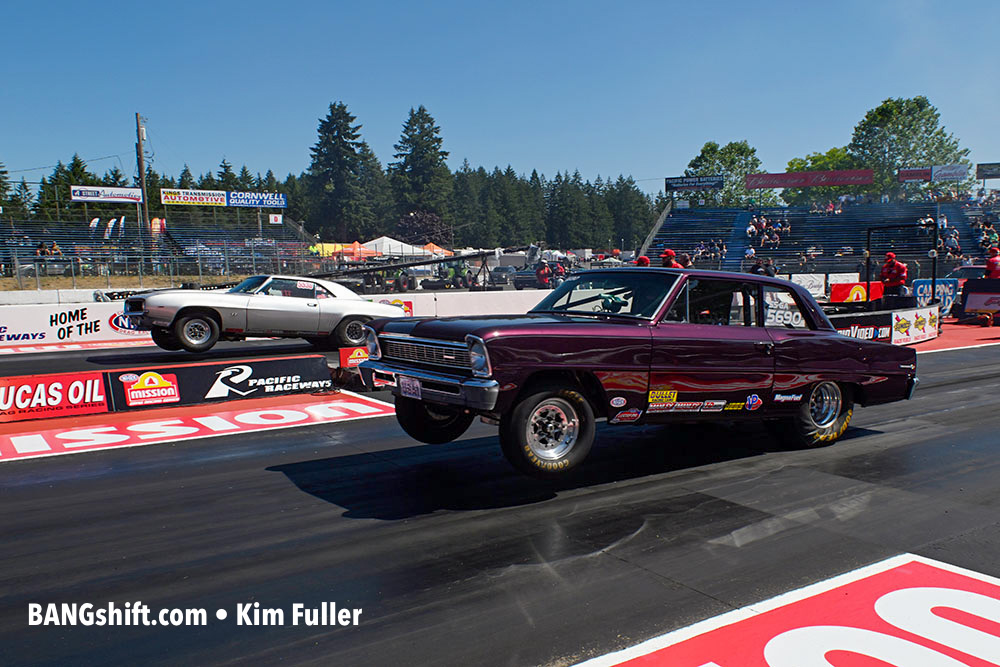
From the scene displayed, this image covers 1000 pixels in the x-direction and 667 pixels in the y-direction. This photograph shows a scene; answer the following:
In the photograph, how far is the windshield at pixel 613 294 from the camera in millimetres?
5961

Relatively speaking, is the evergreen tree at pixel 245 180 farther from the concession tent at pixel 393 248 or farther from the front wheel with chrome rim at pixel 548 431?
the front wheel with chrome rim at pixel 548 431

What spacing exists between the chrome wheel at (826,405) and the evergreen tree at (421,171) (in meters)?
116

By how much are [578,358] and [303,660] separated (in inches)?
112

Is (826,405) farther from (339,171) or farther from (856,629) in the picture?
(339,171)

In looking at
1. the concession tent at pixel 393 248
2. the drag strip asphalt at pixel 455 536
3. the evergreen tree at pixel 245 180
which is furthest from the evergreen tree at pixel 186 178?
the drag strip asphalt at pixel 455 536

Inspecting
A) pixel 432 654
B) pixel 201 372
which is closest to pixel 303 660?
pixel 432 654

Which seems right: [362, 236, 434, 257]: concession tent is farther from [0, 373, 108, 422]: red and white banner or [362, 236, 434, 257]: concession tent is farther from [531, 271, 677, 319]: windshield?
[531, 271, 677, 319]: windshield

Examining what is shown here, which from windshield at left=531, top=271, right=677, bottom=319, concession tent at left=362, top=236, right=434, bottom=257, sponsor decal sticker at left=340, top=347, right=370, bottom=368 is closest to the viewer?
windshield at left=531, top=271, right=677, bottom=319

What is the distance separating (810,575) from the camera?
411 cm

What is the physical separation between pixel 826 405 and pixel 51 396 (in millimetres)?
8975

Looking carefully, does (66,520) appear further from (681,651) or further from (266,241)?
(266,241)

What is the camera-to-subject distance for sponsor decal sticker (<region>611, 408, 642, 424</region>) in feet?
18.3

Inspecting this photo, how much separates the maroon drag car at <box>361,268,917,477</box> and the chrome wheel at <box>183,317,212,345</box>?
329 inches

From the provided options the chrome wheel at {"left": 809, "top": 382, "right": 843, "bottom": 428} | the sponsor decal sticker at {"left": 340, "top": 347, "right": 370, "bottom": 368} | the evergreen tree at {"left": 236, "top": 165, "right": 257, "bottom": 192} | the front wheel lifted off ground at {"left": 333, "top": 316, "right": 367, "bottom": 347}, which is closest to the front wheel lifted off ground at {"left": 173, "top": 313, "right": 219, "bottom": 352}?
the front wheel lifted off ground at {"left": 333, "top": 316, "right": 367, "bottom": 347}
